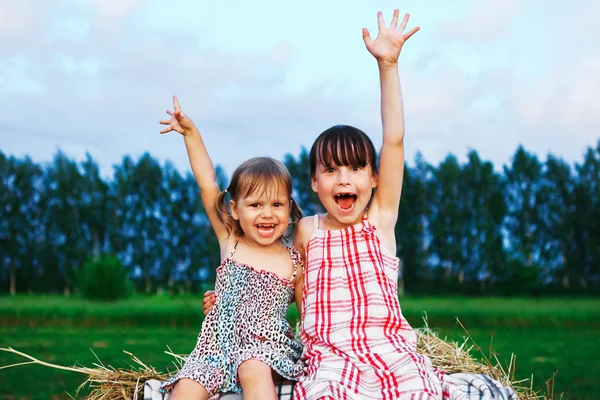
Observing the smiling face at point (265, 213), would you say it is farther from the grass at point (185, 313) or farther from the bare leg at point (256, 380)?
the grass at point (185, 313)

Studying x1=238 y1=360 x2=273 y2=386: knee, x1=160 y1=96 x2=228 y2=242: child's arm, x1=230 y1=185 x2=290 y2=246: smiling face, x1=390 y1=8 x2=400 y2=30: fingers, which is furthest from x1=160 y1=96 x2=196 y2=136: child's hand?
x1=238 y1=360 x2=273 y2=386: knee

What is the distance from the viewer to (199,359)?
12.2ft

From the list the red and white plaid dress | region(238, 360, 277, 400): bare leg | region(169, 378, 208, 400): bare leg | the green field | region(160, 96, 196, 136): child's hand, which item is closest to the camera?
the red and white plaid dress

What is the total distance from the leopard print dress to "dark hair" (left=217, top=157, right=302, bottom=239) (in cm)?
18

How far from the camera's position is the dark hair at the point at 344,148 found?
11.9ft

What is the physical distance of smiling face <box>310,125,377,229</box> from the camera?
11.8 ft

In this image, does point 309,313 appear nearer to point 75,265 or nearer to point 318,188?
point 318,188

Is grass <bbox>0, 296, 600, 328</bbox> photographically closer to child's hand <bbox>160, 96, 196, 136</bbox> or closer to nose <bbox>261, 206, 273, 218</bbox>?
child's hand <bbox>160, 96, 196, 136</bbox>

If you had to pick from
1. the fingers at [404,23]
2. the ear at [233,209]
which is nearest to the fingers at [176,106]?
the ear at [233,209]

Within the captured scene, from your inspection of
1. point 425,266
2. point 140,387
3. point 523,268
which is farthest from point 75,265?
point 140,387

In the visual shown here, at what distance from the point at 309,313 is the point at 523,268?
2522 cm

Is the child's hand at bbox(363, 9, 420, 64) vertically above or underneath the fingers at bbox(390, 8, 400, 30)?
underneath

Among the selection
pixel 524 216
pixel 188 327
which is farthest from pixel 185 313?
pixel 524 216

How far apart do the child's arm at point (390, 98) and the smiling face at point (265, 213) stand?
1.92 feet
